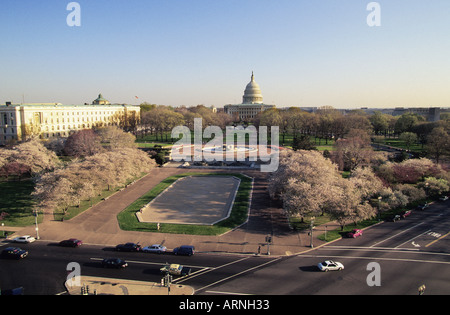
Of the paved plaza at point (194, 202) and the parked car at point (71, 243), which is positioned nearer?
the parked car at point (71, 243)

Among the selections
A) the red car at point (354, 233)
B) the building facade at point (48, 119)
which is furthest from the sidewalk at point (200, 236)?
the building facade at point (48, 119)

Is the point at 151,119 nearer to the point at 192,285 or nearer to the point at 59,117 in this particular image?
the point at 59,117

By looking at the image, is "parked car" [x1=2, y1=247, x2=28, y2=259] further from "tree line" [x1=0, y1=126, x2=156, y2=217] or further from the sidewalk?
"tree line" [x1=0, y1=126, x2=156, y2=217]

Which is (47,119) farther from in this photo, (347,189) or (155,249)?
(347,189)

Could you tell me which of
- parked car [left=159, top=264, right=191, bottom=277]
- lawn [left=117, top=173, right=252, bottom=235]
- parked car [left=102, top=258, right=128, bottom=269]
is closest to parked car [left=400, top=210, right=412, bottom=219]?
lawn [left=117, top=173, right=252, bottom=235]

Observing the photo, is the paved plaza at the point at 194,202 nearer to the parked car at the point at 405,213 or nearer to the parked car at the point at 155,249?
the parked car at the point at 155,249

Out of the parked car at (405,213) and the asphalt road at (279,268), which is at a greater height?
the parked car at (405,213)
